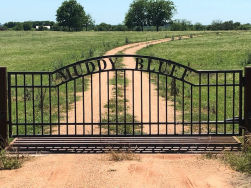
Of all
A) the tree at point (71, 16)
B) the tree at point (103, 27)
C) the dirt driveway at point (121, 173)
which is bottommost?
the dirt driveway at point (121, 173)

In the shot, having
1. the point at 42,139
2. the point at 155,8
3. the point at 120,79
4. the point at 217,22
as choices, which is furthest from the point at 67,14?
the point at 42,139

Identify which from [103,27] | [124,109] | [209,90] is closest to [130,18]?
[103,27]

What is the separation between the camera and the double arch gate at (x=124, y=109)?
8.95m

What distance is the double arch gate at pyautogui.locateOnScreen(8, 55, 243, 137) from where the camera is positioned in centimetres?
895

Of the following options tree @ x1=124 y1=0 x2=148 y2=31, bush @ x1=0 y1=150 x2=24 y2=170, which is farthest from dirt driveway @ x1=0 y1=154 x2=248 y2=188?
tree @ x1=124 y1=0 x2=148 y2=31

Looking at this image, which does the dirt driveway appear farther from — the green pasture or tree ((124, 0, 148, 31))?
tree ((124, 0, 148, 31))

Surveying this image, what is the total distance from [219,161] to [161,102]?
277 inches

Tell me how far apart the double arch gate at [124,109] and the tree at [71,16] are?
359 ft

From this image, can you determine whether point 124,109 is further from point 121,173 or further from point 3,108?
point 121,173

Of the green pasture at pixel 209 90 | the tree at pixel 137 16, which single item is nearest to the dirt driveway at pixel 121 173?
the green pasture at pixel 209 90

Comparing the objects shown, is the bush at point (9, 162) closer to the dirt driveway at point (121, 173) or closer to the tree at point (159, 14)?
the dirt driveway at point (121, 173)

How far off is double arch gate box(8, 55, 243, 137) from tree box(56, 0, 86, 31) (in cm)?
10934

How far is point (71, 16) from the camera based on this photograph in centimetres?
12900

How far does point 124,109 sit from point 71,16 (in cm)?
12207
